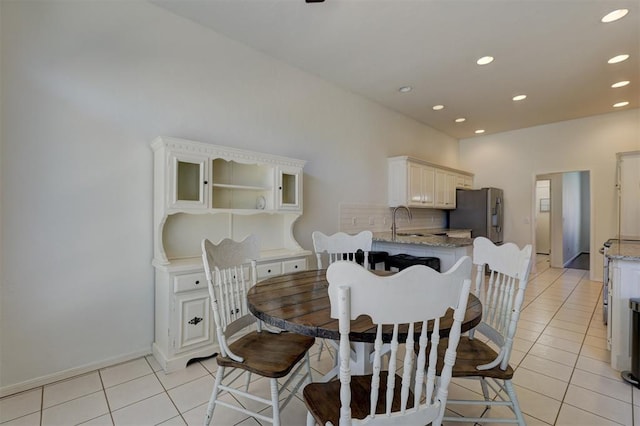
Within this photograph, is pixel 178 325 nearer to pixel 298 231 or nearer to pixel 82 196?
pixel 82 196

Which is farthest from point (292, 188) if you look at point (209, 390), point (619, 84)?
point (619, 84)

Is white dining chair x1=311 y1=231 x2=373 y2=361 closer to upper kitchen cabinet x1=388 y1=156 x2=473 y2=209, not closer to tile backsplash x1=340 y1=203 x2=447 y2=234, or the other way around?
tile backsplash x1=340 y1=203 x2=447 y2=234

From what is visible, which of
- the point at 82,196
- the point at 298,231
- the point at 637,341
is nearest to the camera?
the point at 637,341

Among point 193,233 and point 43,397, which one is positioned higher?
point 193,233

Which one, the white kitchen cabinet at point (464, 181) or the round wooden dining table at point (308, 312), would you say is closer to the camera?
the round wooden dining table at point (308, 312)

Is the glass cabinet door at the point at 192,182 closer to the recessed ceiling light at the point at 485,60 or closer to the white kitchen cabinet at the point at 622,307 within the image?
the recessed ceiling light at the point at 485,60

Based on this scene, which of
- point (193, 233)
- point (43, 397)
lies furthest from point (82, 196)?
point (43, 397)

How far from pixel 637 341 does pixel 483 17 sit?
9.18 feet

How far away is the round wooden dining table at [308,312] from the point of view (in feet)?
3.68

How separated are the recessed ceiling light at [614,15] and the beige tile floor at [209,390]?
2.95 m

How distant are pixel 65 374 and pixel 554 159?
769 centimetres

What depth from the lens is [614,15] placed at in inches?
103

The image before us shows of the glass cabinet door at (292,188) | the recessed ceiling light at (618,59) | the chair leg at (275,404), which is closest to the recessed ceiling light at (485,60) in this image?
the recessed ceiling light at (618,59)

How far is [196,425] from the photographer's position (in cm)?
167
